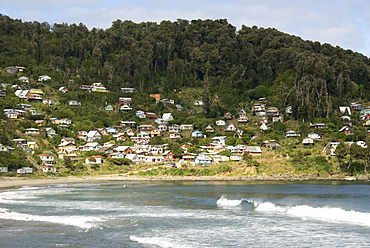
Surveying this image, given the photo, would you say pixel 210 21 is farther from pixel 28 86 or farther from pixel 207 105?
pixel 28 86

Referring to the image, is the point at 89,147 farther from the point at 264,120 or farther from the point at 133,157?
the point at 264,120

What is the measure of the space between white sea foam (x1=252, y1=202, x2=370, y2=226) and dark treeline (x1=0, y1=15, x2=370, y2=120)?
63.0 meters

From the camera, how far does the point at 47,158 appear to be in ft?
208

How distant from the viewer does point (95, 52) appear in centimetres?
11688

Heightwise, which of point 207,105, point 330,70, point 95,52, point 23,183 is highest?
point 95,52

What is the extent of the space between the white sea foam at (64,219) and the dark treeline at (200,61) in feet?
232

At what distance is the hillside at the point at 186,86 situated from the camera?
7231cm

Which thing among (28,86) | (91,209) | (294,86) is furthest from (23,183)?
(294,86)

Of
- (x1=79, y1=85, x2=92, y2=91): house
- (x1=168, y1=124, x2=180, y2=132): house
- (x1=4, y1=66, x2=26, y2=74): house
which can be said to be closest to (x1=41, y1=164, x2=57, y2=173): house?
(x1=168, y1=124, x2=180, y2=132): house

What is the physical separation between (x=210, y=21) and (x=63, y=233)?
5039 inches

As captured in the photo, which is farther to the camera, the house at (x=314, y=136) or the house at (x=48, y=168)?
the house at (x=314, y=136)

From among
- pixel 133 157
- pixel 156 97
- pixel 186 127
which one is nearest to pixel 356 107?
pixel 186 127

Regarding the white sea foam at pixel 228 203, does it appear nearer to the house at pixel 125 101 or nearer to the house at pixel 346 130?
the house at pixel 346 130

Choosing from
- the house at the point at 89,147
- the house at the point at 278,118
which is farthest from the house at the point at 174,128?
the house at the point at 278,118
